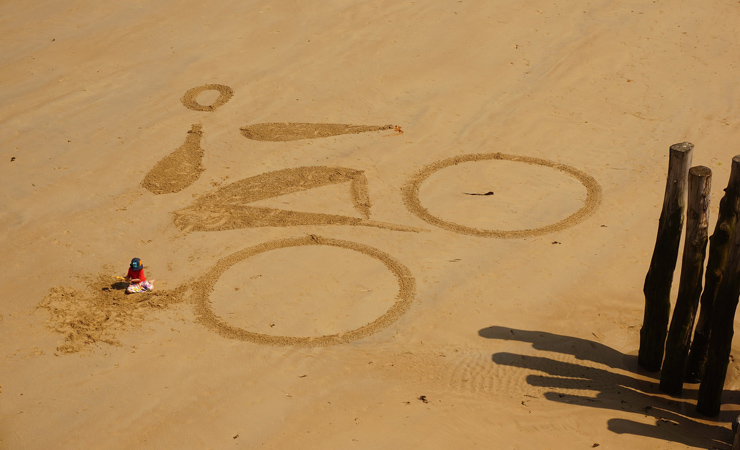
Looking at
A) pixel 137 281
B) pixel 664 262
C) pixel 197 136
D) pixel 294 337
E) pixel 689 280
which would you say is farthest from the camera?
pixel 197 136

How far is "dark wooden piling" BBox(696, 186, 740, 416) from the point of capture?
6.93 meters

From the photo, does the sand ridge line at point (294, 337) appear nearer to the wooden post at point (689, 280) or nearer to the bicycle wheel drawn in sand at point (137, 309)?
the bicycle wheel drawn in sand at point (137, 309)

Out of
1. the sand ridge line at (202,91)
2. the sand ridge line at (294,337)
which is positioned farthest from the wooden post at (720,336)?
the sand ridge line at (202,91)

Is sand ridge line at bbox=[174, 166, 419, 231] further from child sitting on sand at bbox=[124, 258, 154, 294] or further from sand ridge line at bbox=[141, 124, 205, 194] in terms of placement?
child sitting on sand at bbox=[124, 258, 154, 294]

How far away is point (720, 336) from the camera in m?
7.08

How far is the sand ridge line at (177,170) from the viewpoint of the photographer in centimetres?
1088

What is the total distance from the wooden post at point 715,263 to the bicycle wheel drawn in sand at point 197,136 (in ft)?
19.2

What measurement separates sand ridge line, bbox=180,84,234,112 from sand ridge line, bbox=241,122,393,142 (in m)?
0.86

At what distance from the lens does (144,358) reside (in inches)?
313

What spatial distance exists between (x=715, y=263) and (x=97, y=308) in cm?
585

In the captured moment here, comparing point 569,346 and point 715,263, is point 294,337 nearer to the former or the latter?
point 569,346

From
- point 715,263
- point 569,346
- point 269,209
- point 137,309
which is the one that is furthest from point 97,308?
point 715,263

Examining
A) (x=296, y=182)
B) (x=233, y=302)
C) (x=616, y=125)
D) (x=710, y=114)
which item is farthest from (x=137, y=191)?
(x=710, y=114)

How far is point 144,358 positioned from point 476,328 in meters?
3.15
